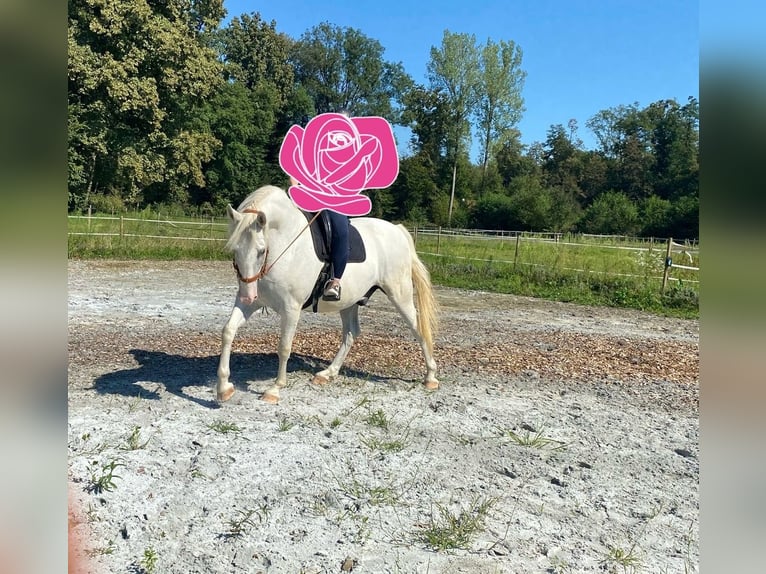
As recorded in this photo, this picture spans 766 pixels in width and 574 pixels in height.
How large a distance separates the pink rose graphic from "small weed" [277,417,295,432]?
162 cm

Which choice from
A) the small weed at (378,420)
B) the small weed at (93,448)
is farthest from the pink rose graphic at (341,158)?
the small weed at (93,448)

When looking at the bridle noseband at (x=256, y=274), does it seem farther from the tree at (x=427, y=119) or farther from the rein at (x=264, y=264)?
the tree at (x=427, y=119)

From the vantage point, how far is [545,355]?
643 centimetres

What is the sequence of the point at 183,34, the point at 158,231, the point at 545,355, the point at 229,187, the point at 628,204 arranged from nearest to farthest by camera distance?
1. the point at 545,355
2. the point at 628,204
3. the point at 229,187
4. the point at 158,231
5. the point at 183,34

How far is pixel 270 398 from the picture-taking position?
13.8 ft

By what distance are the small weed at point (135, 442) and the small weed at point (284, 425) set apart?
873 millimetres

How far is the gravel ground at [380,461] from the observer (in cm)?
240

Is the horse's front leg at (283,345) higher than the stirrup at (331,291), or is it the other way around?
the stirrup at (331,291)

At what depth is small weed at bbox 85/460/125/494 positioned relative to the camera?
275cm

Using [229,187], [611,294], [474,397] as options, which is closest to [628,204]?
[611,294]

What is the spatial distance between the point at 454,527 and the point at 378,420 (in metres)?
1.45
